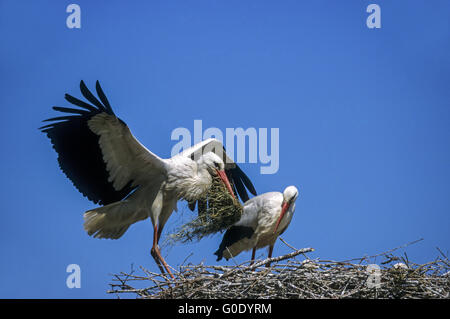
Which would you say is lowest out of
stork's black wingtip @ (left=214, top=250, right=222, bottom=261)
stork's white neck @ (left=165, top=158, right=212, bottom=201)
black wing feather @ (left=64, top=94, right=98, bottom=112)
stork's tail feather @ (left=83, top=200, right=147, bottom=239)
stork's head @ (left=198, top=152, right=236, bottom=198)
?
stork's black wingtip @ (left=214, top=250, right=222, bottom=261)

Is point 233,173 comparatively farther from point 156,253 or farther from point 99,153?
point 99,153

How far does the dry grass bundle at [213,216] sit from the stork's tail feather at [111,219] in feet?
1.28

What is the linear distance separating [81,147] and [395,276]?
251cm

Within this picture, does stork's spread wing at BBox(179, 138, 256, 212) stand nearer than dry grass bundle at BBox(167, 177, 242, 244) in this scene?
No

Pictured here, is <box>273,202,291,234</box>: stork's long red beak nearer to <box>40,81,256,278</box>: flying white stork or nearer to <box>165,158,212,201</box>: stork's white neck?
<box>40,81,256,278</box>: flying white stork

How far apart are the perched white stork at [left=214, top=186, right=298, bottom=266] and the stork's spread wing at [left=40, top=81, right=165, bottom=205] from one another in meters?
0.88

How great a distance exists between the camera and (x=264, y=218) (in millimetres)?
5039

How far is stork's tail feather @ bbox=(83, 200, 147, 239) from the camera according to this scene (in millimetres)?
4730

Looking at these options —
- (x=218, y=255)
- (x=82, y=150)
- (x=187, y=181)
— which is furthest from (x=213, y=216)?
(x=82, y=150)

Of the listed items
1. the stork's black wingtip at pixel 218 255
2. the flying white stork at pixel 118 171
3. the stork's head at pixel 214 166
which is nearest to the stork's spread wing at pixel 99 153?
the flying white stork at pixel 118 171

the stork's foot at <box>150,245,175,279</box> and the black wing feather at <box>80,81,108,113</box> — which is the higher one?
the black wing feather at <box>80,81,108,113</box>

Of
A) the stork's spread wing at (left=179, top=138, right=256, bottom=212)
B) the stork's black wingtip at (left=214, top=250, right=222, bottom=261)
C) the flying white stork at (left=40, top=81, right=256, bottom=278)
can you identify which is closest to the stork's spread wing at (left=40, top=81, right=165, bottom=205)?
the flying white stork at (left=40, top=81, right=256, bottom=278)

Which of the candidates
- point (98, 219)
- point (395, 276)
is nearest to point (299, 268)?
point (395, 276)
